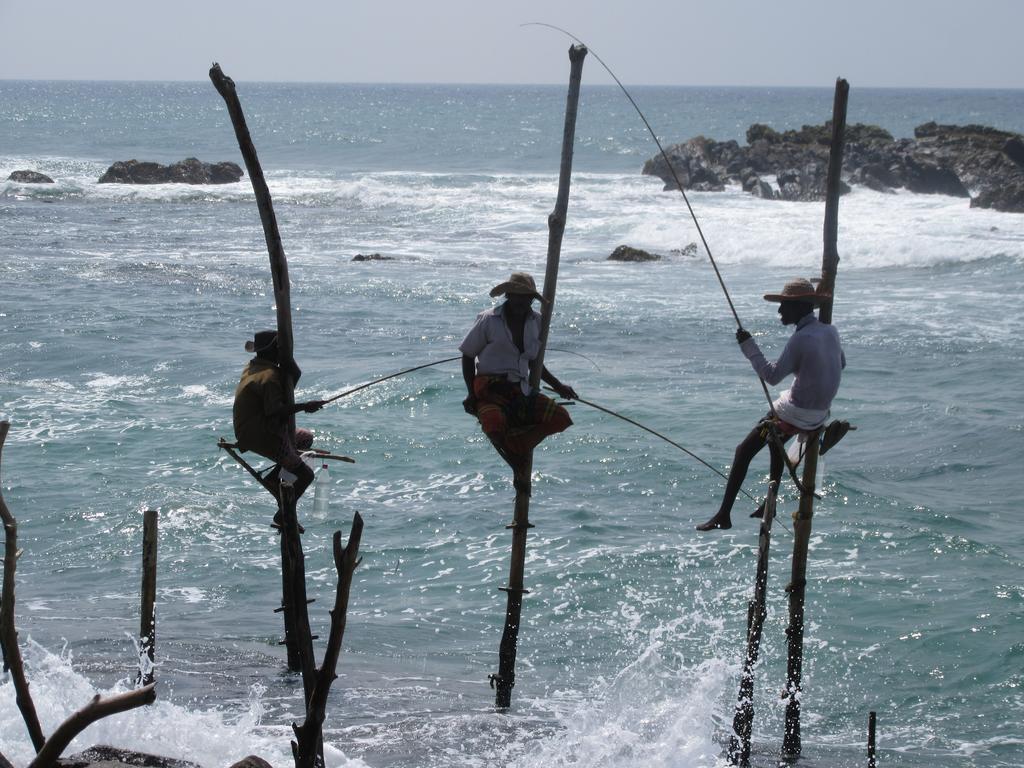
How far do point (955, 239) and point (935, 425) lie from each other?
1709cm

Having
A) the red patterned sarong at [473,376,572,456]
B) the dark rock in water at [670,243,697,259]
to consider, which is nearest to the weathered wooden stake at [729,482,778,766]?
the red patterned sarong at [473,376,572,456]

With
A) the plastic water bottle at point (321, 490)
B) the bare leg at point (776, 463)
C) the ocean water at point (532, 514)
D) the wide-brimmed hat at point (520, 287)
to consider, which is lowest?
the ocean water at point (532, 514)

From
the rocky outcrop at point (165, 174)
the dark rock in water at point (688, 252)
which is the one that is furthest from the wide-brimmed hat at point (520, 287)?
the rocky outcrop at point (165, 174)

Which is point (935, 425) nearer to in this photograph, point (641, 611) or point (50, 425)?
point (641, 611)

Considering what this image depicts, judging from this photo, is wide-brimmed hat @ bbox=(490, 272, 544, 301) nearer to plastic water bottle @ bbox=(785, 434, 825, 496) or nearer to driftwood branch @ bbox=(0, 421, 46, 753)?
plastic water bottle @ bbox=(785, 434, 825, 496)

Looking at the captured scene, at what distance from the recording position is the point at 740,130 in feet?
319

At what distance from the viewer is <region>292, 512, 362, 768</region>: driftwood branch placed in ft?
14.9

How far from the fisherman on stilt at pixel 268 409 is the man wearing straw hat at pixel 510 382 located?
1.01 meters

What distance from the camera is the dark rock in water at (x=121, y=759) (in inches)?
233

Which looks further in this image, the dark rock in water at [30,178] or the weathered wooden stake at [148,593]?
the dark rock in water at [30,178]

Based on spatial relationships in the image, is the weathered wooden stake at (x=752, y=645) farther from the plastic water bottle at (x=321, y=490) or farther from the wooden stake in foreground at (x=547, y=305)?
the plastic water bottle at (x=321, y=490)

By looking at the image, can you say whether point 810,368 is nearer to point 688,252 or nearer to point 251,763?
point 251,763

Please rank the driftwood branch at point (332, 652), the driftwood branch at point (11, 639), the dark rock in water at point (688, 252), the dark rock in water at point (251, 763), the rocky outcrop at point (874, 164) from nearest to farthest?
the driftwood branch at point (332, 652) < the dark rock in water at point (251, 763) < the driftwood branch at point (11, 639) < the dark rock in water at point (688, 252) < the rocky outcrop at point (874, 164)

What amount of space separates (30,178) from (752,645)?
4508 cm
